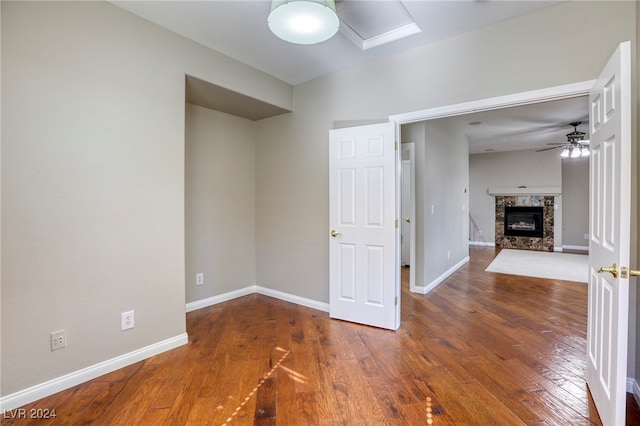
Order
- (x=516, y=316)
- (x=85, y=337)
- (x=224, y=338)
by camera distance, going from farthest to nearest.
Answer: (x=516, y=316)
(x=224, y=338)
(x=85, y=337)

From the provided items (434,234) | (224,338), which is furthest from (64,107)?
(434,234)

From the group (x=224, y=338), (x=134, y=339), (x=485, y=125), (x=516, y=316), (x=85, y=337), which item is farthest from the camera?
(x=485, y=125)

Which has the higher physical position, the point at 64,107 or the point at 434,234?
the point at 64,107

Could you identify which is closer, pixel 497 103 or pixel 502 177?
pixel 497 103

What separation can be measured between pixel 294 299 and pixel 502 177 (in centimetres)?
722

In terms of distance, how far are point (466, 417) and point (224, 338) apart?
6.66 feet

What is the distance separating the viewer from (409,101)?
9.51 ft

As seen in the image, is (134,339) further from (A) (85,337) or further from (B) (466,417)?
(B) (466,417)

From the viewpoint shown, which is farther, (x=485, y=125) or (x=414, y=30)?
(x=485, y=125)

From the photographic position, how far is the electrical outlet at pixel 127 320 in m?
2.32

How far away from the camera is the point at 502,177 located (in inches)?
325

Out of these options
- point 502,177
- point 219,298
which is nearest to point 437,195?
point 219,298

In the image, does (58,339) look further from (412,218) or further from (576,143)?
(576,143)

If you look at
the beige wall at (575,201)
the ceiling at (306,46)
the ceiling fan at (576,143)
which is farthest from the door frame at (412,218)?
the beige wall at (575,201)
